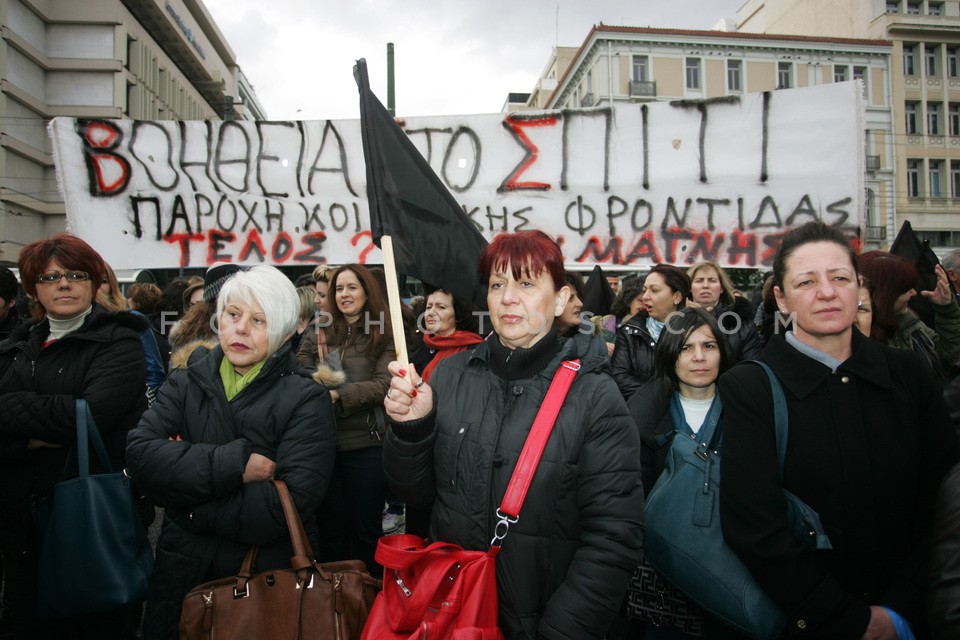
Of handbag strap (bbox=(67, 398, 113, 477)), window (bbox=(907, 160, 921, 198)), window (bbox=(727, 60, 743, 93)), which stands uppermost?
window (bbox=(727, 60, 743, 93))

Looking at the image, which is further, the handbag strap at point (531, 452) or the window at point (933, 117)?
the window at point (933, 117)

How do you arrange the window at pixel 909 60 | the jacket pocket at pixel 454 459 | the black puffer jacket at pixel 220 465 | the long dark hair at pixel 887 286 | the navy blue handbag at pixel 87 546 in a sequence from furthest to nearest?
the window at pixel 909 60 < the long dark hair at pixel 887 286 < the navy blue handbag at pixel 87 546 < the black puffer jacket at pixel 220 465 < the jacket pocket at pixel 454 459

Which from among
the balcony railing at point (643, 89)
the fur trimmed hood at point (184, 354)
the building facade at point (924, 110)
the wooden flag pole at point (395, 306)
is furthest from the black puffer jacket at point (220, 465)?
the building facade at point (924, 110)

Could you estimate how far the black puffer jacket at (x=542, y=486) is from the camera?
166cm

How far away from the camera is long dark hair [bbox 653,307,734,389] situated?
2701 millimetres

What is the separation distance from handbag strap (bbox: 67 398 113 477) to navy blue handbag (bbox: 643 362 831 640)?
2.33 meters

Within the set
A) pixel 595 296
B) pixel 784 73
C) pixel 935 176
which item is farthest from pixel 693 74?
pixel 595 296

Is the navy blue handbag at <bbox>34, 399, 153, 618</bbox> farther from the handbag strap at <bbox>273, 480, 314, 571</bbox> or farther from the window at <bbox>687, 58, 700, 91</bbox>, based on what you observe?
the window at <bbox>687, 58, 700, 91</bbox>

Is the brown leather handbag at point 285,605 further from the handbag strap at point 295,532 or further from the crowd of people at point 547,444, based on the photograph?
the crowd of people at point 547,444

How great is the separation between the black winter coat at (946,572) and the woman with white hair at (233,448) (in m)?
1.88

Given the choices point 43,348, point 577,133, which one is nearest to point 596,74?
point 577,133

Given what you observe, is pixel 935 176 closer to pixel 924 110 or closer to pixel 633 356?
pixel 924 110

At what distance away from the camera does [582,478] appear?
1769 mm

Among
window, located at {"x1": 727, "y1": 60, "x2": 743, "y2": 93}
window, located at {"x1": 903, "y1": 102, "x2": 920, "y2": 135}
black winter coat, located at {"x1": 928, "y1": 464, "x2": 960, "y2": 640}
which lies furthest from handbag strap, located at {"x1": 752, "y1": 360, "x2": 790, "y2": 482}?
window, located at {"x1": 903, "y1": 102, "x2": 920, "y2": 135}
